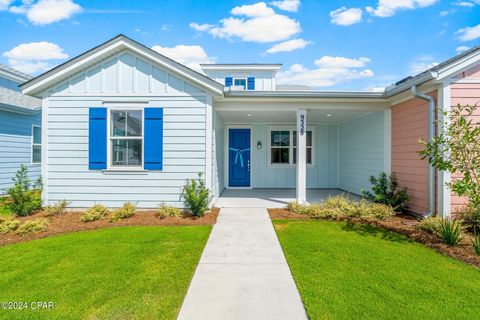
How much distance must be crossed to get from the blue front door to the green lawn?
567cm

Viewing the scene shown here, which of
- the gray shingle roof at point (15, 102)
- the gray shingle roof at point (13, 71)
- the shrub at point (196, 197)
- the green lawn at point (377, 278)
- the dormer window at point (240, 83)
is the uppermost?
the dormer window at point (240, 83)

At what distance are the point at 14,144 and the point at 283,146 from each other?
1020 centimetres

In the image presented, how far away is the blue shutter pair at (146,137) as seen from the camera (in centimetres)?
641

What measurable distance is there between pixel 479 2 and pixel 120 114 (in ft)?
32.9

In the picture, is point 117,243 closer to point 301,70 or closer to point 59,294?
point 59,294

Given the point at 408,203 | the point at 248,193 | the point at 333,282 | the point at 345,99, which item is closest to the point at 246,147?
the point at 248,193

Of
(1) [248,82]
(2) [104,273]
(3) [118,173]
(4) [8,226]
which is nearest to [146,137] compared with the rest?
(3) [118,173]

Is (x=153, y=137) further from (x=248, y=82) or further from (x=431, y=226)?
(x=248, y=82)

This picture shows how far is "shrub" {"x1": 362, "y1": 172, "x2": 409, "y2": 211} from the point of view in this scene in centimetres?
645

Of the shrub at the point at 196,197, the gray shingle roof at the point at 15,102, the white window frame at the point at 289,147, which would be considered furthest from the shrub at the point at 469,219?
the gray shingle roof at the point at 15,102

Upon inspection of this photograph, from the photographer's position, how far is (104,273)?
336cm

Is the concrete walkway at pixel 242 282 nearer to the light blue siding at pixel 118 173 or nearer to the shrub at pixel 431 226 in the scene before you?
the light blue siding at pixel 118 173

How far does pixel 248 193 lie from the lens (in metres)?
9.30

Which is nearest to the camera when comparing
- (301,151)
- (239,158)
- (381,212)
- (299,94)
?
(381,212)
